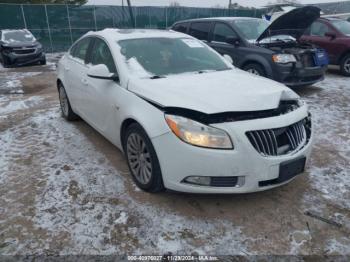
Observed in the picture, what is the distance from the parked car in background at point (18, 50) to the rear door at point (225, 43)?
785cm

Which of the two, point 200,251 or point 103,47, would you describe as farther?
point 103,47

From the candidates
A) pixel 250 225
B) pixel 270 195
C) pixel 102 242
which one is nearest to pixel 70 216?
pixel 102 242

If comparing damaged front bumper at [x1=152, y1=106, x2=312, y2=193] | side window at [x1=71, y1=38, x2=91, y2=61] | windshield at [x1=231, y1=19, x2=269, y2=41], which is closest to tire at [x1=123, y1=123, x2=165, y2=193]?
damaged front bumper at [x1=152, y1=106, x2=312, y2=193]

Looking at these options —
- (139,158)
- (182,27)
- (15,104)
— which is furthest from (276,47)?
(15,104)

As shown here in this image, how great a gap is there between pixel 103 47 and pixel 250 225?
109 inches

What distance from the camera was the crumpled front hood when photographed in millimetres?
2736

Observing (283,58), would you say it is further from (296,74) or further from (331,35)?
(331,35)

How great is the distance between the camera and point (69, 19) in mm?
17547

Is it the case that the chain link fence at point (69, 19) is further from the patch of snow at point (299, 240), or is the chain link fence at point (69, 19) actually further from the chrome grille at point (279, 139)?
the patch of snow at point (299, 240)

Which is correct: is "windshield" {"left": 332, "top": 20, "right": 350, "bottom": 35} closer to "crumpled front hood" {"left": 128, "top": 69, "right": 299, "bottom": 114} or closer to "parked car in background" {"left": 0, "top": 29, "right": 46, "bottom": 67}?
"crumpled front hood" {"left": 128, "top": 69, "right": 299, "bottom": 114}

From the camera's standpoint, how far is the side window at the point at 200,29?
806 centimetres

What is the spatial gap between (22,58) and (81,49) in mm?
8706

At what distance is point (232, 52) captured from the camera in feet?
24.0

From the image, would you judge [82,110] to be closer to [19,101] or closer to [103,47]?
[103,47]
